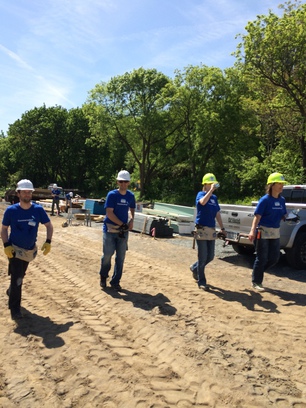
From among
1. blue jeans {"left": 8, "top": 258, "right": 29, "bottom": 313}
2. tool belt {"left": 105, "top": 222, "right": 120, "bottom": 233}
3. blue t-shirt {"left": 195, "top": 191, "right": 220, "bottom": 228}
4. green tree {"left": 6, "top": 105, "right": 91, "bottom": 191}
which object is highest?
green tree {"left": 6, "top": 105, "right": 91, "bottom": 191}

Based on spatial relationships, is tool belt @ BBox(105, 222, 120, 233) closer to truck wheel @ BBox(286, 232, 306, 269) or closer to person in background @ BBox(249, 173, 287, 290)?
person in background @ BBox(249, 173, 287, 290)

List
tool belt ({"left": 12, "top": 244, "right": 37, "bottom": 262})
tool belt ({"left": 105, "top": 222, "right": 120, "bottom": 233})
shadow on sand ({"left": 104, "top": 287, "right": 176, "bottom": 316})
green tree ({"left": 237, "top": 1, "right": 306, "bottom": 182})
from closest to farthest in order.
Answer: tool belt ({"left": 12, "top": 244, "right": 37, "bottom": 262}), shadow on sand ({"left": 104, "top": 287, "right": 176, "bottom": 316}), tool belt ({"left": 105, "top": 222, "right": 120, "bottom": 233}), green tree ({"left": 237, "top": 1, "right": 306, "bottom": 182})

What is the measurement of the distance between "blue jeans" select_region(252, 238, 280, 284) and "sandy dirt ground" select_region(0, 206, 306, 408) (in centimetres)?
41

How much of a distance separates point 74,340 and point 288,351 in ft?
7.50

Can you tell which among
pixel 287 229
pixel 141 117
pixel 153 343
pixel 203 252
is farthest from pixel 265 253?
pixel 141 117

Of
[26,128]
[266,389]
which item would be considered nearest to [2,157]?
[26,128]

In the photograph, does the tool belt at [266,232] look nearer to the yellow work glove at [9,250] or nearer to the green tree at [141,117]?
the yellow work glove at [9,250]

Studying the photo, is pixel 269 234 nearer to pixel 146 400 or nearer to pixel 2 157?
pixel 146 400

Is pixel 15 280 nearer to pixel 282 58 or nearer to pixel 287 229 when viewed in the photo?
pixel 287 229

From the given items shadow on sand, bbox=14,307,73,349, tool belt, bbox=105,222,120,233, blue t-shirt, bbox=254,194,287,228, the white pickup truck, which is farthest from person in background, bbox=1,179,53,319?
the white pickup truck

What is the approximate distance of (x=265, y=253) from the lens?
6082mm

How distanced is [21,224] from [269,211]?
3814mm

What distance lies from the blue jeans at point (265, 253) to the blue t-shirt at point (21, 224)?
352 cm

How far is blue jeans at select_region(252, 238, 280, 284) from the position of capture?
607 cm
